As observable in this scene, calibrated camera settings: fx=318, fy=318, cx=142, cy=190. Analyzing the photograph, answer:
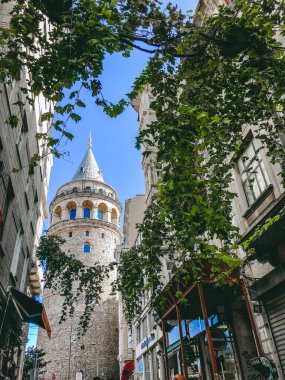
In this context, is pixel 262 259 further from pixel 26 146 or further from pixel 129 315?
pixel 26 146

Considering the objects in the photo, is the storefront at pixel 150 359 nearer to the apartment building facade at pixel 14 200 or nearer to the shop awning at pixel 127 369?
the shop awning at pixel 127 369

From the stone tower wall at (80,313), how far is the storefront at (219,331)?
19878mm

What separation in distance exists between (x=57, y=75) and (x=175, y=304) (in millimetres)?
8916

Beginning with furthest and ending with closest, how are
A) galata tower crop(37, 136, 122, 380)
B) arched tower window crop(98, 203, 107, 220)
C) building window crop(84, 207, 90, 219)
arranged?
arched tower window crop(98, 203, 107, 220), building window crop(84, 207, 90, 219), galata tower crop(37, 136, 122, 380)

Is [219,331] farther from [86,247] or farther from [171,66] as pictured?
[86,247]

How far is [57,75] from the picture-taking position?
15.6 feet

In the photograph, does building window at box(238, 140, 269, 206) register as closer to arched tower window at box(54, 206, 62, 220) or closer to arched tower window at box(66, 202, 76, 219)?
arched tower window at box(66, 202, 76, 219)

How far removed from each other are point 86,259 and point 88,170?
14934mm

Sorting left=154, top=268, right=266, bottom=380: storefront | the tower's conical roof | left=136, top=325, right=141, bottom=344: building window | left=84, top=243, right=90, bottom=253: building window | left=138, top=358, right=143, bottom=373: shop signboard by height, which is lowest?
left=154, top=268, right=266, bottom=380: storefront

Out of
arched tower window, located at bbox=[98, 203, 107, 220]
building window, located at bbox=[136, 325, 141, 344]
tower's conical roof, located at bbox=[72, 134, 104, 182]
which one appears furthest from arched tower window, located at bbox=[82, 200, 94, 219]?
building window, located at bbox=[136, 325, 141, 344]

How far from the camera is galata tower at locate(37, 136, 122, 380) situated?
33.0 m

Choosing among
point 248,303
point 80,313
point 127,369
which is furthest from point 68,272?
point 80,313

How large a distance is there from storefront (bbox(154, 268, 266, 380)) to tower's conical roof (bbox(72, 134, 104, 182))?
35.6m

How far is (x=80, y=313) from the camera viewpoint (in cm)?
3488
